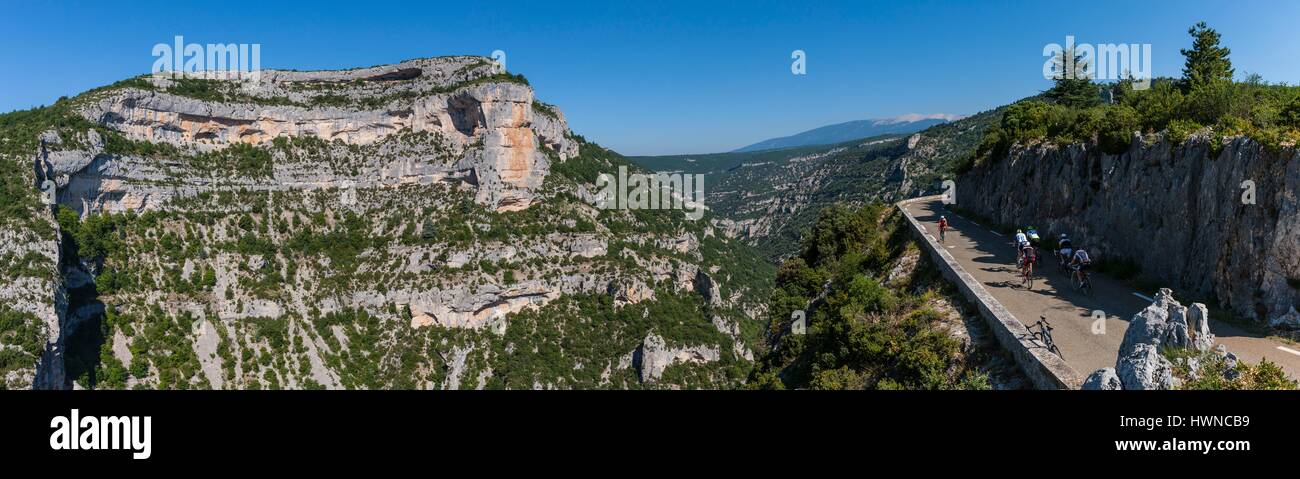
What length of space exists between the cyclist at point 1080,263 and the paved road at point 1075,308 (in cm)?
46

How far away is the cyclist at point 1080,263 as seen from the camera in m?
13.6

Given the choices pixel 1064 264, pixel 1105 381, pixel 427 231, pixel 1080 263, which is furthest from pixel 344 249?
pixel 1105 381

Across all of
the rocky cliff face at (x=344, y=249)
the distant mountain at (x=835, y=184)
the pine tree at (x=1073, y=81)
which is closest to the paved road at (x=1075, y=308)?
the pine tree at (x=1073, y=81)

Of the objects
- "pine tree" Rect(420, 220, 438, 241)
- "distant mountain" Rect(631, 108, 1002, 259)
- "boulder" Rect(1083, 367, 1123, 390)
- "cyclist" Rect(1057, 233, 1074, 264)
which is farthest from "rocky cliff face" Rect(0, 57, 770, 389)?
"boulder" Rect(1083, 367, 1123, 390)

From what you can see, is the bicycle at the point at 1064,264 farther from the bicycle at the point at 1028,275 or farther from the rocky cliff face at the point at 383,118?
the rocky cliff face at the point at 383,118

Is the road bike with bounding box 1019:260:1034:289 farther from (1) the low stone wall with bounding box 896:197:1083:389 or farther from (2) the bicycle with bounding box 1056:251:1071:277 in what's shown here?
(1) the low stone wall with bounding box 896:197:1083:389

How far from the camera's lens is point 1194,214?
41.3 ft

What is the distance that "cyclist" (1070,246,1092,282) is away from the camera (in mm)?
13595

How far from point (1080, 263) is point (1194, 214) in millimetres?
2353

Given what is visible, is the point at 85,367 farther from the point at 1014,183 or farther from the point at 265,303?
the point at 1014,183

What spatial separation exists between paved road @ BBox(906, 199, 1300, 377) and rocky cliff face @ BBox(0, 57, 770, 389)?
39.9m

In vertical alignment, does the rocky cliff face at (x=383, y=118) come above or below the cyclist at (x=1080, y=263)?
above

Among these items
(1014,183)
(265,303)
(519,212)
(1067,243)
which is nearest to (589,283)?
(519,212)

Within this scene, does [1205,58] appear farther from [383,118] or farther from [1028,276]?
[383,118]
